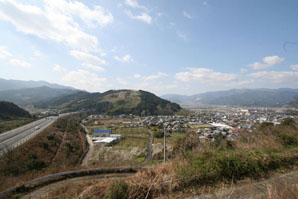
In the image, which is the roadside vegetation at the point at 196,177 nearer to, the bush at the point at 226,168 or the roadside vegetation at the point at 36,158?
the bush at the point at 226,168

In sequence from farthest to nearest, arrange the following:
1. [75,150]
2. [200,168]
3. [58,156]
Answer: [75,150] < [58,156] < [200,168]

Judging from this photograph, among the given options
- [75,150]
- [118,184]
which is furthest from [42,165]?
[118,184]

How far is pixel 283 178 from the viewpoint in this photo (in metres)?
3.51

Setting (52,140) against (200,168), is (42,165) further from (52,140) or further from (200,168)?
(200,168)

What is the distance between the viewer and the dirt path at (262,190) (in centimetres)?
223

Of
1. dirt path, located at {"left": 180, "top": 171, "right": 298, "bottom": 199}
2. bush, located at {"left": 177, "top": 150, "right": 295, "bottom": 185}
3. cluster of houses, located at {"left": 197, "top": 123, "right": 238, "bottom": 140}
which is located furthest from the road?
cluster of houses, located at {"left": 197, "top": 123, "right": 238, "bottom": 140}

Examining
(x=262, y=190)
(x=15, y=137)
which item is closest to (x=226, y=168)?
(x=262, y=190)

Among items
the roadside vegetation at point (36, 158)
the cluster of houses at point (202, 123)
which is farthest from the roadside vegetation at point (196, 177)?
the cluster of houses at point (202, 123)

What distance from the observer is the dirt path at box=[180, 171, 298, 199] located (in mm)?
2230

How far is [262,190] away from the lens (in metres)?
2.96

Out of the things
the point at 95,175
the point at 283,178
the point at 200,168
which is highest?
the point at 200,168

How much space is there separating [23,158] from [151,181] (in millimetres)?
19424

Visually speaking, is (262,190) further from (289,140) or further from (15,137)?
(15,137)

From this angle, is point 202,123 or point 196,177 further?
point 202,123
